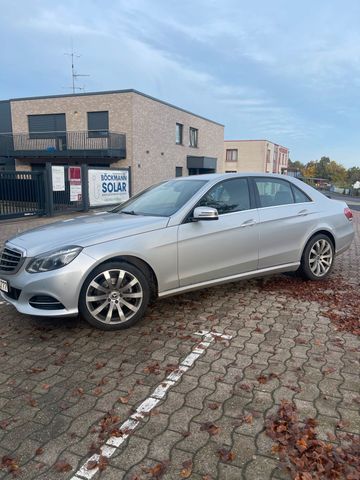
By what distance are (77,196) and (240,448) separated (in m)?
→ 13.8

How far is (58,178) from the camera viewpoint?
14.1 m

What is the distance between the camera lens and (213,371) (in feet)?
10.3

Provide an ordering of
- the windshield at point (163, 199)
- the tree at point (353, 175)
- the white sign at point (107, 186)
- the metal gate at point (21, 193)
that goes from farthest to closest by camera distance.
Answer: the tree at point (353, 175)
the white sign at point (107, 186)
the metal gate at point (21, 193)
the windshield at point (163, 199)

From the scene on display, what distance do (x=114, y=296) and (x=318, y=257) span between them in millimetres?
3112

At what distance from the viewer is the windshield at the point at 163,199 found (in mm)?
4469

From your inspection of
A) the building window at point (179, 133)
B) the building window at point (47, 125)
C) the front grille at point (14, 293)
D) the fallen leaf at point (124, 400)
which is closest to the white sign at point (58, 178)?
the front grille at point (14, 293)

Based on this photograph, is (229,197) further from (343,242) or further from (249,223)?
(343,242)

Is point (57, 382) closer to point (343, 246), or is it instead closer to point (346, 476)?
point (346, 476)

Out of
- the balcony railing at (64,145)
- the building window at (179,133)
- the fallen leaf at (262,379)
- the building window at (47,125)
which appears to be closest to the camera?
the fallen leaf at (262,379)

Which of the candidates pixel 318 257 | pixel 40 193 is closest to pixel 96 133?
pixel 40 193

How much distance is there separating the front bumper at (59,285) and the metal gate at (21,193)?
31.2 feet

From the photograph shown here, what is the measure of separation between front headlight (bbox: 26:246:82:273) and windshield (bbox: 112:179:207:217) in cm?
113

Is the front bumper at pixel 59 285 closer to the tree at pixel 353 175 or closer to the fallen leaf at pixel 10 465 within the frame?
the fallen leaf at pixel 10 465

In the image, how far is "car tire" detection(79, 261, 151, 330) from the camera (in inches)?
145
